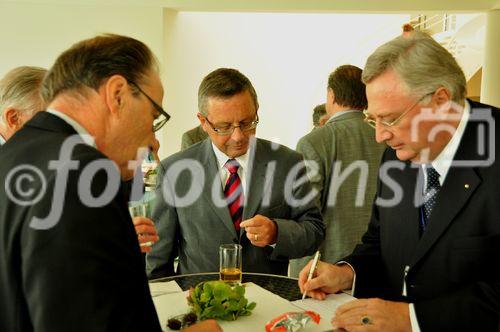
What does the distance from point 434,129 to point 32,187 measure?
1.28 m

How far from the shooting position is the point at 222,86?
2.21 m

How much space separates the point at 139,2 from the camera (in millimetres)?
5613

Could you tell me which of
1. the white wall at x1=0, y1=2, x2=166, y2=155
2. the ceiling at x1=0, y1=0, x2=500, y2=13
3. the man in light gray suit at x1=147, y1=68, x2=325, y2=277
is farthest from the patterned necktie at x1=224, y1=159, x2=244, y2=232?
the ceiling at x1=0, y1=0, x2=500, y2=13

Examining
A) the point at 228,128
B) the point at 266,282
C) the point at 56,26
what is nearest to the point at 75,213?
the point at 266,282

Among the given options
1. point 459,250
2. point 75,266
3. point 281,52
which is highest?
point 281,52

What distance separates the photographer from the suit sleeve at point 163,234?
2.21 m

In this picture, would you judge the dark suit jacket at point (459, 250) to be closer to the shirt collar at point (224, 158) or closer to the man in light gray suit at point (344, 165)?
the shirt collar at point (224, 158)

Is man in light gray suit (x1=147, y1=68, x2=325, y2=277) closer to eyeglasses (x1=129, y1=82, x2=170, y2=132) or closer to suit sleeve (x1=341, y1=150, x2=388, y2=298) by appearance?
suit sleeve (x1=341, y1=150, x2=388, y2=298)

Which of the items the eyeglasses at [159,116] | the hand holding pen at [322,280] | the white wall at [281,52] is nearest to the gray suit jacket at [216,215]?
Answer: the hand holding pen at [322,280]

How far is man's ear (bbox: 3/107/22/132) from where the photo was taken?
6.86ft

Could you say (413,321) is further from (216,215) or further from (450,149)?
(216,215)

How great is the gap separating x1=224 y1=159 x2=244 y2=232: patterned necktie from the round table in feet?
0.93

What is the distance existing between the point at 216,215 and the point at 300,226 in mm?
393

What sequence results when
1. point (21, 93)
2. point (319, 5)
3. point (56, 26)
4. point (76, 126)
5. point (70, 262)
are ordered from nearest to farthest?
point (70, 262)
point (76, 126)
point (21, 93)
point (56, 26)
point (319, 5)
